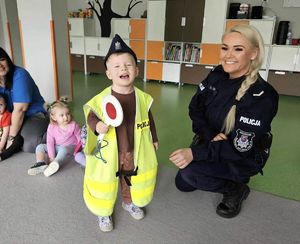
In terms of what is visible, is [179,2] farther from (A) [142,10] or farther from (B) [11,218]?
(B) [11,218]

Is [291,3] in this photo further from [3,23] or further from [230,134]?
[3,23]

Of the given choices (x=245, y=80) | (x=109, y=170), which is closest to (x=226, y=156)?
(x=245, y=80)

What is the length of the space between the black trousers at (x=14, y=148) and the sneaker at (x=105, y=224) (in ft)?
4.03

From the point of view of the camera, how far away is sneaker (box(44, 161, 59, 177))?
6.55 ft

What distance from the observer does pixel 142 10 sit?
641 centimetres

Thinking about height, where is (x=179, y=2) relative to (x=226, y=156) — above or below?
above

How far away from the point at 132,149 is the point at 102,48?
5.53 meters

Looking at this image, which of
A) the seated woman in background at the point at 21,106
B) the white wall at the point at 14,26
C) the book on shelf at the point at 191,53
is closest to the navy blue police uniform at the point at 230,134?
the seated woman in background at the point at 21,106

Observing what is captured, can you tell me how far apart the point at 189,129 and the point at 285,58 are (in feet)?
9.28

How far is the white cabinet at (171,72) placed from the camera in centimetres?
569

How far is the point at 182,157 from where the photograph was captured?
1513 mm

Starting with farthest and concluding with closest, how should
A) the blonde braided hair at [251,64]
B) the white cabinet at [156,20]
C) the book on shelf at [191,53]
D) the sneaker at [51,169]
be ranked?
the book on shelf at [191,53]
the white cabinet at [156,20]
the sneaker at [51,169]
the blonde braided hair at [251,64]

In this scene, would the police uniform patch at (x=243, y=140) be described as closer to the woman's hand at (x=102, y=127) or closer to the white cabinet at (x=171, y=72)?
the woman's hand at (x=102, y=127)

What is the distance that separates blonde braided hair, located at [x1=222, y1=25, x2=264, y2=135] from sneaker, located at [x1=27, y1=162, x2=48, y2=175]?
4.68ft
